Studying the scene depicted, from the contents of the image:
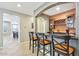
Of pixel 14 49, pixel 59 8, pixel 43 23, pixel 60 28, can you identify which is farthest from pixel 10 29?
pixel 59 8

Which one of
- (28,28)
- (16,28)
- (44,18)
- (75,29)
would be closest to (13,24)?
(16,28)

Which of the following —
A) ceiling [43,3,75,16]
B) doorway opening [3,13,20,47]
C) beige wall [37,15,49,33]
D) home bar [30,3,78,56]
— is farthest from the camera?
beige wall [37,15,49,33]

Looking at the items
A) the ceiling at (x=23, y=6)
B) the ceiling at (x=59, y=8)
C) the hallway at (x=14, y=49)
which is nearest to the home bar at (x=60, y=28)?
the ceiling at (x=59, y=8)

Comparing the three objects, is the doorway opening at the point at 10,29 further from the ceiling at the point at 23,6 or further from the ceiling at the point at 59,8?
the ceiling at the point at 59,8

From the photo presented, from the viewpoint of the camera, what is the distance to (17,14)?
7.68 feet

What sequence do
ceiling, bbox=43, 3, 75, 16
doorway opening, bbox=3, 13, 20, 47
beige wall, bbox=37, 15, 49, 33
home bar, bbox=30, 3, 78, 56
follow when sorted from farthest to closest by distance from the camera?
beige wall, bbox=37, 15, 49, 33 < doorway opening, bbox=3, 13, 20, 47 < ceiling, bbox=43, 3, 75, 16 < home bar, bbox=30, 3, 78, 56

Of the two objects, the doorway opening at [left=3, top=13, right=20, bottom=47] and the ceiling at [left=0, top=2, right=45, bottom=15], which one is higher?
the ceiling at [left=0, top=2, right=45, bottom=15]

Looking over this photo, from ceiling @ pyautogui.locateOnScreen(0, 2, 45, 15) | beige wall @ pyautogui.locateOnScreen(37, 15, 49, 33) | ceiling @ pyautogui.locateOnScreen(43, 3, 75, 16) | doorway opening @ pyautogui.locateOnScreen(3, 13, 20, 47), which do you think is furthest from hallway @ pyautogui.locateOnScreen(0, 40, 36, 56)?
ceiling @ pyautogui.locateOnScreen(43, 3, 75, 16)

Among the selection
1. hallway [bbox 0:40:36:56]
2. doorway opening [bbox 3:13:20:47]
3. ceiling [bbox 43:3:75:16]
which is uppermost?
ceiling [bbox 43:3:75:16]

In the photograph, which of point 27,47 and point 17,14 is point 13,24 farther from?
point 27,47

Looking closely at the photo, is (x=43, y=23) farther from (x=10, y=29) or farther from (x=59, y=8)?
(x=10, y=29)

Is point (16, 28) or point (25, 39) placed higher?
point (16, 28)

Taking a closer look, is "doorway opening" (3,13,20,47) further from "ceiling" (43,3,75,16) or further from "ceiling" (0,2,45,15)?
"ceiling" (43,3,75,16)

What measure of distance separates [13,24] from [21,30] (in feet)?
0.80
